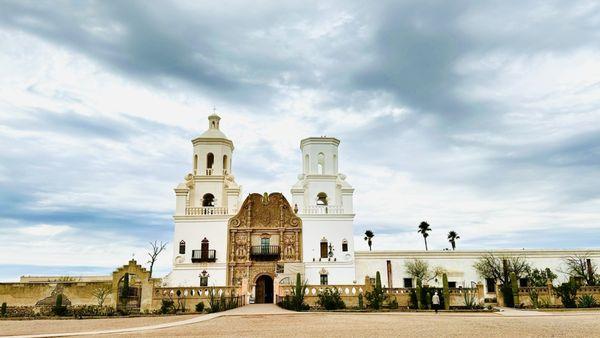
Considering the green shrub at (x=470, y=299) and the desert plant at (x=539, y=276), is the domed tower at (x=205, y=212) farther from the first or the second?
the desert plant at (x=539, y=276)

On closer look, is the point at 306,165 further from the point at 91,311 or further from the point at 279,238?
the point at 91,311

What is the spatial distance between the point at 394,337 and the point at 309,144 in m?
30.7

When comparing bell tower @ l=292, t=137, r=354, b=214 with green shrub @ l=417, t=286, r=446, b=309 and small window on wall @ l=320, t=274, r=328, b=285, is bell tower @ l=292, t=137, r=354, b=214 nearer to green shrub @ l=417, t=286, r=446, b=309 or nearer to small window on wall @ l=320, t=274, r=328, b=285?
small window on wall @ l=320, t=274, r=328, b=285

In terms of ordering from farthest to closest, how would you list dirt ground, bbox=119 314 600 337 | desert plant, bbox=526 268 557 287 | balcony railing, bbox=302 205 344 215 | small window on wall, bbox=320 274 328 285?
balcony railing, bbox=302 205 344 215, desert plant, bbox=526 268 557 287, small window on wall, bbox=320 274 328 285, dirt ground, bbox=119 314 600 337

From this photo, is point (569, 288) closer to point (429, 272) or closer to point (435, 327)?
point (429, 272)

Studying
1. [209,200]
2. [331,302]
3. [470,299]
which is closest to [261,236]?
[209,200]

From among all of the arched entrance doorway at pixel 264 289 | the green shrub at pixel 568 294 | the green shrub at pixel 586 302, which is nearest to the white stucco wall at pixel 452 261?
the arched entrance doorway at pixel 264 289

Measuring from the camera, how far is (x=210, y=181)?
138 feet

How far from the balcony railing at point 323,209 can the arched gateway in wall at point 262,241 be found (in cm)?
116

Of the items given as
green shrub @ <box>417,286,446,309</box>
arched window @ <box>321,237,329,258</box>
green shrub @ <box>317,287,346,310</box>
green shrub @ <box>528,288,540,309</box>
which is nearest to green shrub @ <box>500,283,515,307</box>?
green shrub @ <box>528,288,540,309</box>

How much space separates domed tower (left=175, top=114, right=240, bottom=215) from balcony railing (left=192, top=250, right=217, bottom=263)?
3261 mm

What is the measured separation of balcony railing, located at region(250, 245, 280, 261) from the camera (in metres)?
39.3

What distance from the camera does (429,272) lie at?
4084 centimetres

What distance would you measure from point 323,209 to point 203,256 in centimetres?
1044
